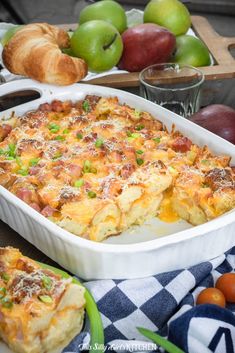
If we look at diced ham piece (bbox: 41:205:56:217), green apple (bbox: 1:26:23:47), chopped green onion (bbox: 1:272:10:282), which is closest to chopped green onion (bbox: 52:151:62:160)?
diced ham piece (bbox: 41:205:56:217)

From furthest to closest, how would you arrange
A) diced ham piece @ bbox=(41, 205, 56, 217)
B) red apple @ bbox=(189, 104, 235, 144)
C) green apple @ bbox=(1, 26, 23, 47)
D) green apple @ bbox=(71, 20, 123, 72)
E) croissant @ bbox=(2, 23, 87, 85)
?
green apple @ bbox=(1, 26, 23, 47)
green apple @ bbox=(71, 20, 123, 72)
croissant @ bbox=(2, 23, 87, 85)
red apple @ bbox=(189, 104, 235, 144)
diced ham piece @ bbox=(41, 205, 56, 217)

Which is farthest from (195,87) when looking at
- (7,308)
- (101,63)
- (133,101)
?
(7,308)

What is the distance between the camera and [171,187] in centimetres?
130

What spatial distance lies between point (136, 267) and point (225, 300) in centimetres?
19

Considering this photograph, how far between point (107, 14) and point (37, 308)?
1.29 metres

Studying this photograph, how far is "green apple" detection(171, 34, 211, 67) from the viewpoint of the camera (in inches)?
73.6

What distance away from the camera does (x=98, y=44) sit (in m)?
1.78

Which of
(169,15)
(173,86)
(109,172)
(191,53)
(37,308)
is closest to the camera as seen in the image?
(37,308)

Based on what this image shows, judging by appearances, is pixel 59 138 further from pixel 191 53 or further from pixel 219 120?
pixel 191 53

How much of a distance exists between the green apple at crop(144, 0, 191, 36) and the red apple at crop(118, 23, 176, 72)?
0.11m

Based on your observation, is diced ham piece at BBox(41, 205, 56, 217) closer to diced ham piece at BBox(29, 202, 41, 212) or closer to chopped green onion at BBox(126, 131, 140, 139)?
diced ham piece at BBox(29, 202, 41, 212)

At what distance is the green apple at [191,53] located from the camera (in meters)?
1.87

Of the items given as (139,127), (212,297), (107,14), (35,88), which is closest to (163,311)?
(212,297)

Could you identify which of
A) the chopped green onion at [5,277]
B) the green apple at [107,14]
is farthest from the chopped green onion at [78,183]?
the green apple at [107,14]
